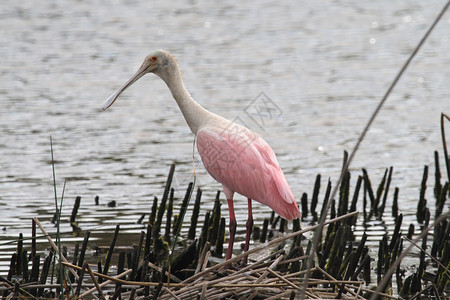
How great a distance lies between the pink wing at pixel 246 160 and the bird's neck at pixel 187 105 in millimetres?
217

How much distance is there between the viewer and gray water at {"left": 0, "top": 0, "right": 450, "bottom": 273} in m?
13.9

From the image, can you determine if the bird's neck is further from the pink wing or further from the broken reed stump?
the broken reed stump

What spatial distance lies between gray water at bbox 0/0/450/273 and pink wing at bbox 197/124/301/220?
1.26 metres

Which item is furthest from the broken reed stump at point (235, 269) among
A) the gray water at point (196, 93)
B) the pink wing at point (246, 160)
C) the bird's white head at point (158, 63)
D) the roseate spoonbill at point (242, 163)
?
the bird's white head at point (158, 63)

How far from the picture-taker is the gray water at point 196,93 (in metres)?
13.9

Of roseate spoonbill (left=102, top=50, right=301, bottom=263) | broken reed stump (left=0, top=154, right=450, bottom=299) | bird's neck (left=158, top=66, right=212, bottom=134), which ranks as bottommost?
broken reed stump (left=0, top=154, right=450, bottom=299)

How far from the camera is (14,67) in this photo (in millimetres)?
24016

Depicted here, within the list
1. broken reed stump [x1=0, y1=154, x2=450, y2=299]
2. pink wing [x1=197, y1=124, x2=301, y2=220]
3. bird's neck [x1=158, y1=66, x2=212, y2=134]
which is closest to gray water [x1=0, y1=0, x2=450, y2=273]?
broken reed stump [x1=0, y1=154, x2=450, y2=299]

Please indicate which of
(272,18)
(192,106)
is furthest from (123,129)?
(272,18)

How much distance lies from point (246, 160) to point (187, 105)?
0.88m

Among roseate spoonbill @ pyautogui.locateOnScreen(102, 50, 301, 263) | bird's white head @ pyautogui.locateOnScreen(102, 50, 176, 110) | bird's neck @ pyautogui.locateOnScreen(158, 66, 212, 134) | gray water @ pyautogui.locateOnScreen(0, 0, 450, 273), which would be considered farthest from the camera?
gray water @ pyautogui.locateOnScreen(0, 0, 450, 273)

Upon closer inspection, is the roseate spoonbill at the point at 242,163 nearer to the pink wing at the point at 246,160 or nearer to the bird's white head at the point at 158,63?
the pink wing at the point at 246,160

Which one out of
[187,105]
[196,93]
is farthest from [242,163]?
[196,93]

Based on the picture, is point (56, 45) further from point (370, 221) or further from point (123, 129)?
point (370, 221)
